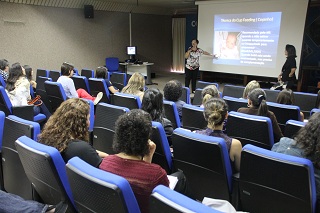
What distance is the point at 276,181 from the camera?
163 centimetres

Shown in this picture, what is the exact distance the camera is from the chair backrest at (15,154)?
197 centimetres

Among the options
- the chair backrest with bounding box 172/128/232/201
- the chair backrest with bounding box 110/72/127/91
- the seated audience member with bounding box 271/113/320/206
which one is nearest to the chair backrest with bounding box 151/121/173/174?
the chair backrest with bounding box 172/128/232/201

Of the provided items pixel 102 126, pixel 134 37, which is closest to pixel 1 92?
pixel 102 126

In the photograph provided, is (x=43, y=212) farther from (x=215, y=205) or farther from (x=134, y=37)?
(x=134, y=37)

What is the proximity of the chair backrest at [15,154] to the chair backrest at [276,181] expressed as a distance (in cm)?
145

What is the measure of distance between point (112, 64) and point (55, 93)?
5695mm

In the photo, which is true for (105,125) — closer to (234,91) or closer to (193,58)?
(234,91)

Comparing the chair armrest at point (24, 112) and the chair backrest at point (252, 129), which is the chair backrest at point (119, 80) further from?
the chair backrest at point (252, 129)

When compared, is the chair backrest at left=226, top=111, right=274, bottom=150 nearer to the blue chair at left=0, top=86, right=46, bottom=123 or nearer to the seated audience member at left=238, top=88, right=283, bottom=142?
the seated audience member at left=238, top=88, right=283, bottom=142

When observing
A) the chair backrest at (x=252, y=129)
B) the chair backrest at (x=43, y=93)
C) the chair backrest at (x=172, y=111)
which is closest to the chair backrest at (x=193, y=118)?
the chair backrest at (x=172, y=111)

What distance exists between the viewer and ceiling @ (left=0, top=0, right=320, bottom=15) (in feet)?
26.9

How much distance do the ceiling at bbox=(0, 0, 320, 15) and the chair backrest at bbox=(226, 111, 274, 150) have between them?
7.27 m

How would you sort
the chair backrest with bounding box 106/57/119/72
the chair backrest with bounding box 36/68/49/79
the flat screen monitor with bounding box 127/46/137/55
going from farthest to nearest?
1. the flat screen monitor with bounding box 127/46/137/55
2. the chair backrest with bounding box 106/57/119/72
3. the chair backrest with bounding box 36/68/49/79

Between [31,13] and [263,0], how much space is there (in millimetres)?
6355
